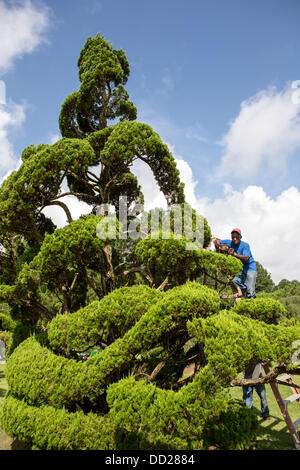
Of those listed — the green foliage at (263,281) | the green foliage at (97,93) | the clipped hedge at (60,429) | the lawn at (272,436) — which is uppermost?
the green foliage at (263,281)

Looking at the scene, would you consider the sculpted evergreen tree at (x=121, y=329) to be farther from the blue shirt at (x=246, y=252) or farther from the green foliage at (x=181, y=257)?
the blue shirt at (x=246, y=252)

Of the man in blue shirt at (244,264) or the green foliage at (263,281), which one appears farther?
the green foliage at (263,281)

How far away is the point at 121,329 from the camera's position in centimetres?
493

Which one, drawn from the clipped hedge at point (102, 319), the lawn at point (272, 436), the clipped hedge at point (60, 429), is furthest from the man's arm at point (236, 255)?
the clipped hedge at point (60, 429)

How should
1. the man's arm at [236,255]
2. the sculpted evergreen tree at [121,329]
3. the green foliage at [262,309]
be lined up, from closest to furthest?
1. the sculpted evergreen tree at [121,329]
2. the green foliage at [262,309]
3. the man's arm at [236,255]

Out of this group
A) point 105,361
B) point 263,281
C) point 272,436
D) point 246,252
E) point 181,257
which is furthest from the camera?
point 263,281

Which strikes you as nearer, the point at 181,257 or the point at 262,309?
the point at 262,309

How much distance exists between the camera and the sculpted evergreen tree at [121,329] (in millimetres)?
3643

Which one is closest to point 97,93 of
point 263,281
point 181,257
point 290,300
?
point 181,257

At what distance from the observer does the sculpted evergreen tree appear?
3643mm

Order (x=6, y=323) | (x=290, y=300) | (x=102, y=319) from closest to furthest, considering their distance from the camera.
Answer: (x=102, y=319) < (x=6, y=323) < (x=290, y=300)

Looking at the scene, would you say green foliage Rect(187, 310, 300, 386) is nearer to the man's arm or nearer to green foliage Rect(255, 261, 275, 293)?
the man's arm

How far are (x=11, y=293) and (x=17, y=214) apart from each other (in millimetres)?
1897

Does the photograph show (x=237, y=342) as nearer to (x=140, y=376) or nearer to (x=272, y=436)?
(x=140, y=376)
